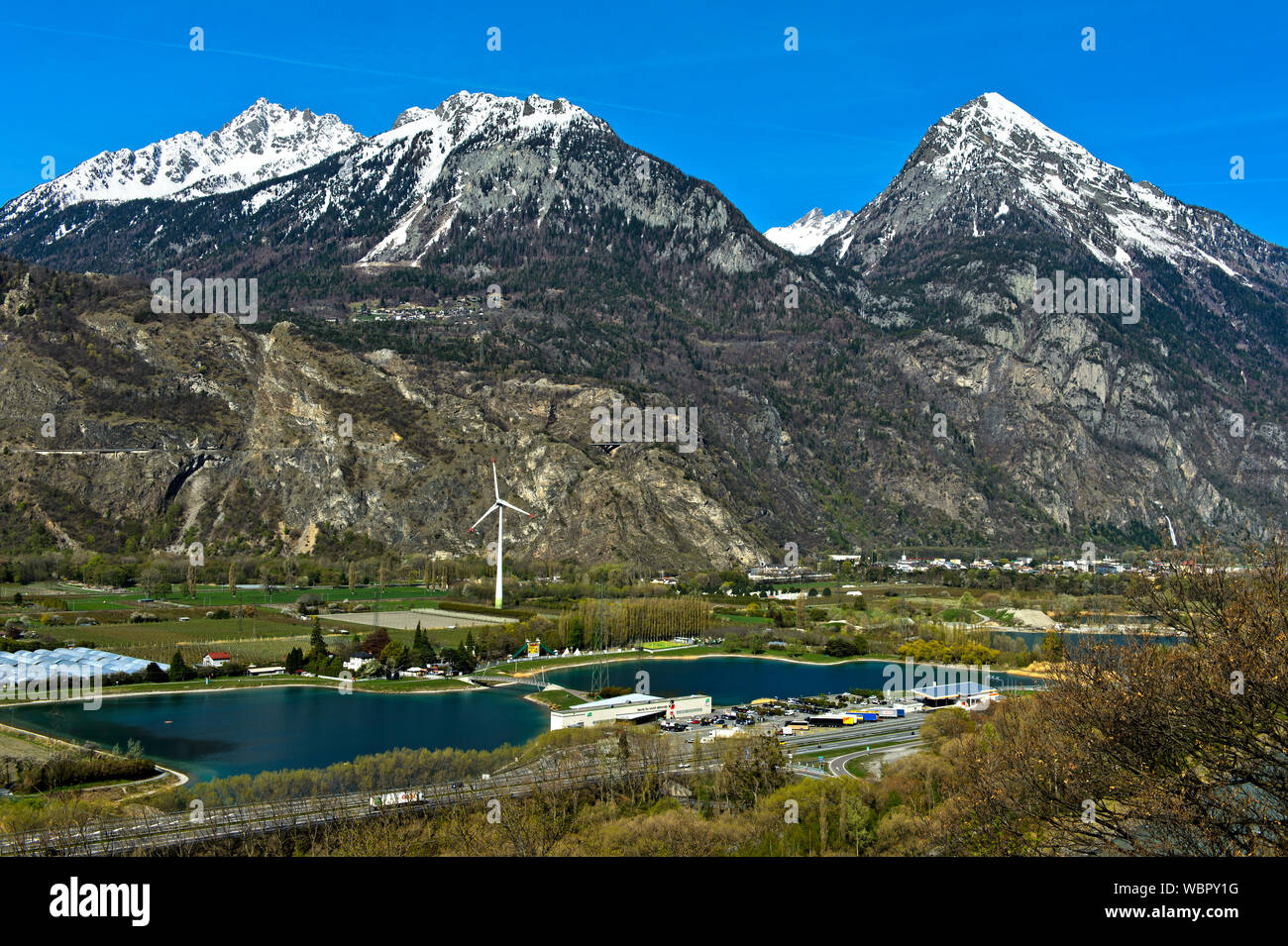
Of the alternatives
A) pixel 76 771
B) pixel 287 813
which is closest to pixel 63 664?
pixel 76 771

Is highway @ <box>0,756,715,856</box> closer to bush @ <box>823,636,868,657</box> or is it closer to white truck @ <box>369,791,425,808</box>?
white truck @ <box>369,791,425,808</box>

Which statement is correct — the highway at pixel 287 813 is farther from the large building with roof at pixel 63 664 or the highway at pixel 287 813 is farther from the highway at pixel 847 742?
the large building with roof at pixel 63 664

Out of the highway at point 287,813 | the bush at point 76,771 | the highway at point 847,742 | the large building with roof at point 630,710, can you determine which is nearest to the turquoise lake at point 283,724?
the large building with roof at point 630,710

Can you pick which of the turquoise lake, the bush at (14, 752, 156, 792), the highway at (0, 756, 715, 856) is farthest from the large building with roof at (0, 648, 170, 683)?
the highway at (0, 756, 715, 856)

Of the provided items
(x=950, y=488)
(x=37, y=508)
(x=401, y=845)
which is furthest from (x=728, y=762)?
(x=950, y=488)

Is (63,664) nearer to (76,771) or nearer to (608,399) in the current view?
(76,771)

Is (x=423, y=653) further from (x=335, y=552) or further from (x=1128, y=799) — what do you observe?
(x=1128, y=799)
